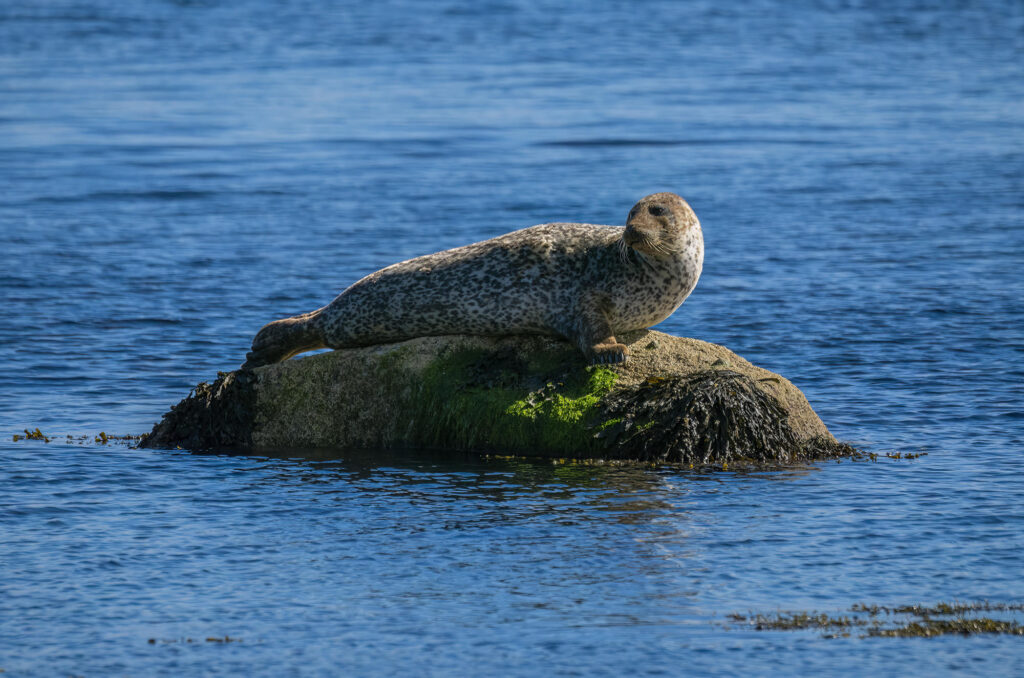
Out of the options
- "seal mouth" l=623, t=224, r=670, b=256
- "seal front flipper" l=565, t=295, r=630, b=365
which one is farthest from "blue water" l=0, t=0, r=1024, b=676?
"seal mouth" l=623, t=224, r=670, b=256

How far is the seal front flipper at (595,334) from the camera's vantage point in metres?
9.11

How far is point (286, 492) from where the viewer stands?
852 cm

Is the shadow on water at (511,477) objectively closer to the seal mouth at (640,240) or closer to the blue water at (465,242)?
the blue water at (465,242)

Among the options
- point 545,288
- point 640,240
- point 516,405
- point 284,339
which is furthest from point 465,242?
point 640,240

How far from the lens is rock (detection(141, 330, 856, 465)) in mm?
9000

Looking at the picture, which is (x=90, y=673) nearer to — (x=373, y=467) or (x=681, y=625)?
(x=681, y=625)

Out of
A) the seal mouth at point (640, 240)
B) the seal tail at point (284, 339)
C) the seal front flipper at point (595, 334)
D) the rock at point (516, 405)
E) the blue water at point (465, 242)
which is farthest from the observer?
the seal tail at point (284, 339)

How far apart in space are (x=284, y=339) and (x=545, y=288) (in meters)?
1.85

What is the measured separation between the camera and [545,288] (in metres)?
9.36

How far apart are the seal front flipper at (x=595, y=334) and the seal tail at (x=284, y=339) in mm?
1769

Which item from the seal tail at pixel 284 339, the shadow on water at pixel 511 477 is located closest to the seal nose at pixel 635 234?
the shadow on water at pixel 511 477

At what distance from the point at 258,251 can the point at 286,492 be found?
9.86 meters

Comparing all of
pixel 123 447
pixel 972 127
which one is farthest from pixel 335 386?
pixel 972 127

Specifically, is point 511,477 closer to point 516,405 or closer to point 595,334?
point 516,405
